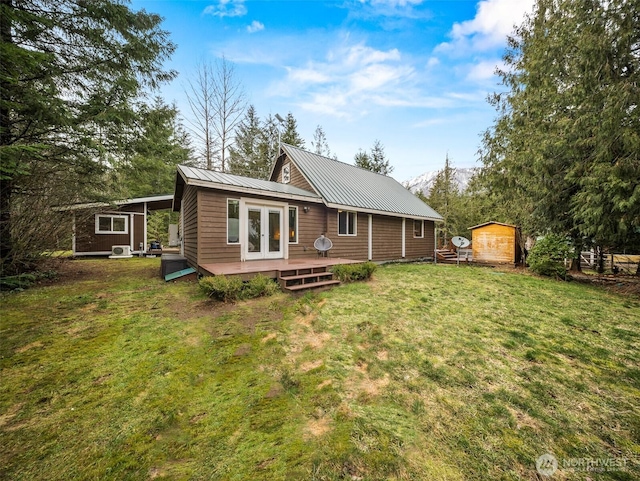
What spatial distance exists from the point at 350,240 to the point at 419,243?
5.20 metres

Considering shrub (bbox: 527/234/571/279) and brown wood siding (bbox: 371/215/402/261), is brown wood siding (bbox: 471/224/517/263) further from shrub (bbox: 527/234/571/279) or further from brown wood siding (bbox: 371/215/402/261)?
brown wood siding (bbox: 371/215/402/261)

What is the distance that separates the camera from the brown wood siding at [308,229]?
333 inches

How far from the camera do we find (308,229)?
879 centimetres

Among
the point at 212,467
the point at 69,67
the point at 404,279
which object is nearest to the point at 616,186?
the point at 404,279

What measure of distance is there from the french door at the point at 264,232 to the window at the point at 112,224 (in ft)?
31.5

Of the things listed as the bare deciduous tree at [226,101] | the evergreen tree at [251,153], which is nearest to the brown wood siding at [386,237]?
the bare deciduous tree at [226,101]

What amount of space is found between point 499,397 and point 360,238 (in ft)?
26.7

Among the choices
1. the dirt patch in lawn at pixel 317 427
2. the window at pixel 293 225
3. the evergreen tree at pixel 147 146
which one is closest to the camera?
the dirt patch in lawn at pixel 317 427

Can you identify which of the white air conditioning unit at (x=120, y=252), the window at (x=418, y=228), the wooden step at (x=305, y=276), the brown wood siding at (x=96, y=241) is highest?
the window at (x=418, y=228)

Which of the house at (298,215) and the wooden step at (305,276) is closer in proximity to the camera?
the wooden step at (305,276)

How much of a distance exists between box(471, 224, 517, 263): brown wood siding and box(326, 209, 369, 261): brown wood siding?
7317 mm

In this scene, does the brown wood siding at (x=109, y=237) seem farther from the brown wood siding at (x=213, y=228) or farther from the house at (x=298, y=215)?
the brown wood siding at (x=213, y=228)

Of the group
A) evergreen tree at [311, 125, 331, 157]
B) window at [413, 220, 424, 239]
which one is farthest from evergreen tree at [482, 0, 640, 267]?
evergreen tree at [311, 125, 331, 157]

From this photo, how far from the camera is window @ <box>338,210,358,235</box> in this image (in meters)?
9.80
